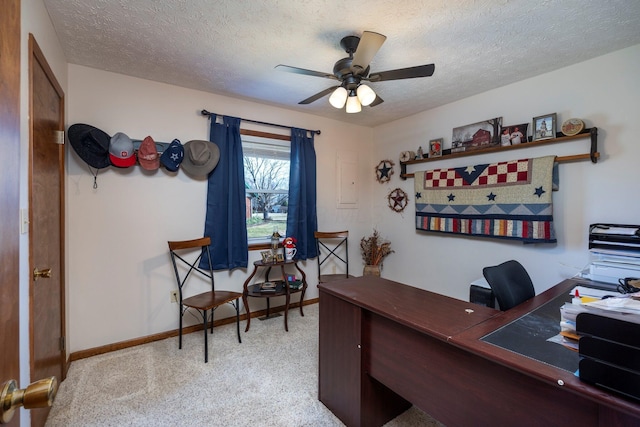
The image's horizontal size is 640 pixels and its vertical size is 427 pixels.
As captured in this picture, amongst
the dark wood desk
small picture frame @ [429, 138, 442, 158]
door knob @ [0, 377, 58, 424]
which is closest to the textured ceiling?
small picture frame @ [429, 138, 442, 158]

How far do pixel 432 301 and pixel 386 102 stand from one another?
2.41 metres

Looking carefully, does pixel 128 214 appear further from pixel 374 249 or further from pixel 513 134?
pixel 513 134

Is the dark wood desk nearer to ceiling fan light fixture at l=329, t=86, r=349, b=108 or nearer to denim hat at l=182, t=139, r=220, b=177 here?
ceiling fan light fixture at l=329, t=86, r=349, b=108

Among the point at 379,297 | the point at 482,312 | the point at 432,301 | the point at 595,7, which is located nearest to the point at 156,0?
the point at 379,297

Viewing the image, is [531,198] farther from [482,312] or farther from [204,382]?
[204,382]

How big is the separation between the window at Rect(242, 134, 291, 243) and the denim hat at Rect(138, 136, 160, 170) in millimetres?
942

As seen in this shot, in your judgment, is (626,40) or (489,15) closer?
(489,15)

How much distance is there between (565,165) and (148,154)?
366 cm

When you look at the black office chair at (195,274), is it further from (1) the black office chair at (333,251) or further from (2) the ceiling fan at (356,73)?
(2) the ceiling fan at (356,73)

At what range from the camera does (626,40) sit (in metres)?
2.01

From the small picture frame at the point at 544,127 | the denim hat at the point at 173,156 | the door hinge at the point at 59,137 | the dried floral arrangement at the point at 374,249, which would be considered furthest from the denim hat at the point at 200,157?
the small picture frame at the point at 544,127

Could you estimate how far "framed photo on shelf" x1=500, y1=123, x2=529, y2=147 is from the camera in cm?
262

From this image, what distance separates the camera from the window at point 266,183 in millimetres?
3289

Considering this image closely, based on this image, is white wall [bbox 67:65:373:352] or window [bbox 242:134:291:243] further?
window [bbox 242:134:291:243]
